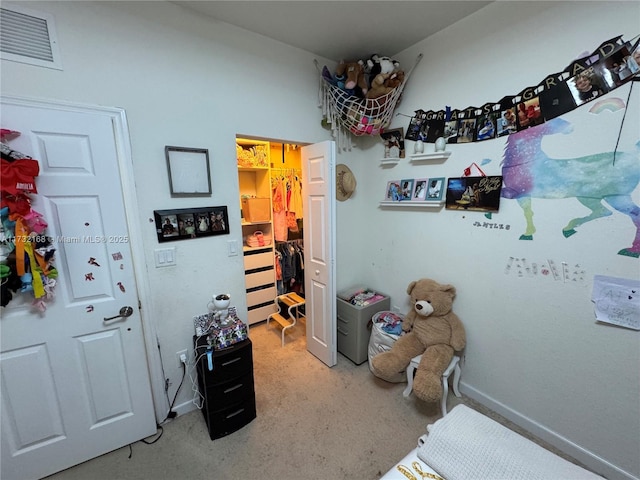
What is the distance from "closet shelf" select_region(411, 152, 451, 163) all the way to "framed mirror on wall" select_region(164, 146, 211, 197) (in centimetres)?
156

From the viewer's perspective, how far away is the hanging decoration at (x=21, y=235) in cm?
118

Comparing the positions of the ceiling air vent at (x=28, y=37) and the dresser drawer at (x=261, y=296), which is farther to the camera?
the dresser drawer at (x=261, y=296)

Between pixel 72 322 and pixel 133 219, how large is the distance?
0.64m

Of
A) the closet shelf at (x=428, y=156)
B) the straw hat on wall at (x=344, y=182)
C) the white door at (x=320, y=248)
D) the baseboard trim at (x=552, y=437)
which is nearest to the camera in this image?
the baseboard trim at (x=552, y=437)

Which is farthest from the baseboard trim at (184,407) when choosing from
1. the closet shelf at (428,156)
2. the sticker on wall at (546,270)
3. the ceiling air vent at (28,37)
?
the closet shelf at (428,156)

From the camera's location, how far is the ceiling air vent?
120 cm

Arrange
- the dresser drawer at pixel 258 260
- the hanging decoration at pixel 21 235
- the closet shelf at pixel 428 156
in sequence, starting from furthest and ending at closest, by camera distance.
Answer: the dresser drawer at pixel 258 260
the closet shelf at pixel 428 156
the hanging decoration at pixel 21 235

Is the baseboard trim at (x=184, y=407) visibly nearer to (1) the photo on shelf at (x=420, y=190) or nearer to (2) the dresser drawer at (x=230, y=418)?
(2) the dresser drawer at (x=230, y=418)

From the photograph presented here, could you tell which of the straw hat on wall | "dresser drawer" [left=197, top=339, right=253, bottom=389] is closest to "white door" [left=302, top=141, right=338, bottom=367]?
the straw hat on wall

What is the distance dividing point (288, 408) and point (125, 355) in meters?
1.16

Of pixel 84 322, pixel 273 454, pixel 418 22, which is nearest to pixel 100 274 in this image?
pixel 84 322

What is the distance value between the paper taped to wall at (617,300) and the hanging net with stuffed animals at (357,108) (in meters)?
1.72

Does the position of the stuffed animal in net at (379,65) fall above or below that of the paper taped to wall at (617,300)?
above

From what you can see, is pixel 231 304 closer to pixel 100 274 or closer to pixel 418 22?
pixel 100 274
